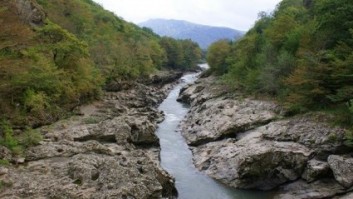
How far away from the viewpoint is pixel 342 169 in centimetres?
2573

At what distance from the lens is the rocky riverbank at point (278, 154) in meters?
26.9

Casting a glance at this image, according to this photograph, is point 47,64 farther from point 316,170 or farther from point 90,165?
point 316,170

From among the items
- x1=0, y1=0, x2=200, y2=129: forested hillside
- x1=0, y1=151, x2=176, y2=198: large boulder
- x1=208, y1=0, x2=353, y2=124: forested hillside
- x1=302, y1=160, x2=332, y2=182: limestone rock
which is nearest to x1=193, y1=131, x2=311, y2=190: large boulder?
x1=302, y1=160, x2=332, y2=182: limestone rock

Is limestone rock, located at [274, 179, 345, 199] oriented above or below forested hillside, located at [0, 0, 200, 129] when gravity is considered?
below

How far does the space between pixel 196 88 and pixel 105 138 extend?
39.4 m

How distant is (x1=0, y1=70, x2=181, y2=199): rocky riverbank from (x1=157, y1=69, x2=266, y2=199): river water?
1.39 meters

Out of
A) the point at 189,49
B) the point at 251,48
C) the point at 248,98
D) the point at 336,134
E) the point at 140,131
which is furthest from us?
the point at 189,49

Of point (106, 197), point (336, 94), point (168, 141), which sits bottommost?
point (168, 141)

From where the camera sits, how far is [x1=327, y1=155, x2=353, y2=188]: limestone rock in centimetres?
2512

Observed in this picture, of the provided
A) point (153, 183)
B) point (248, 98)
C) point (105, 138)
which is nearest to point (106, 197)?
point (153, 183)

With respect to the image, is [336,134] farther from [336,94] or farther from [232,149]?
[232,149]

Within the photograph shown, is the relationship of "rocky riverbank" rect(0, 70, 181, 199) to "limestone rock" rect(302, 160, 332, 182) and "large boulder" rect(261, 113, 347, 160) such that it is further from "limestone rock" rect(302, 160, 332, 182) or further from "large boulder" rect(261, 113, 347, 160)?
"large boulder" rect(261, 113, 347, 160)

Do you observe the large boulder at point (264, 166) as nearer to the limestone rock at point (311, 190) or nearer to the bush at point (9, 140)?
the limestone rock at point (311, 190)

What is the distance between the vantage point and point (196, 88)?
7044 centimetres
